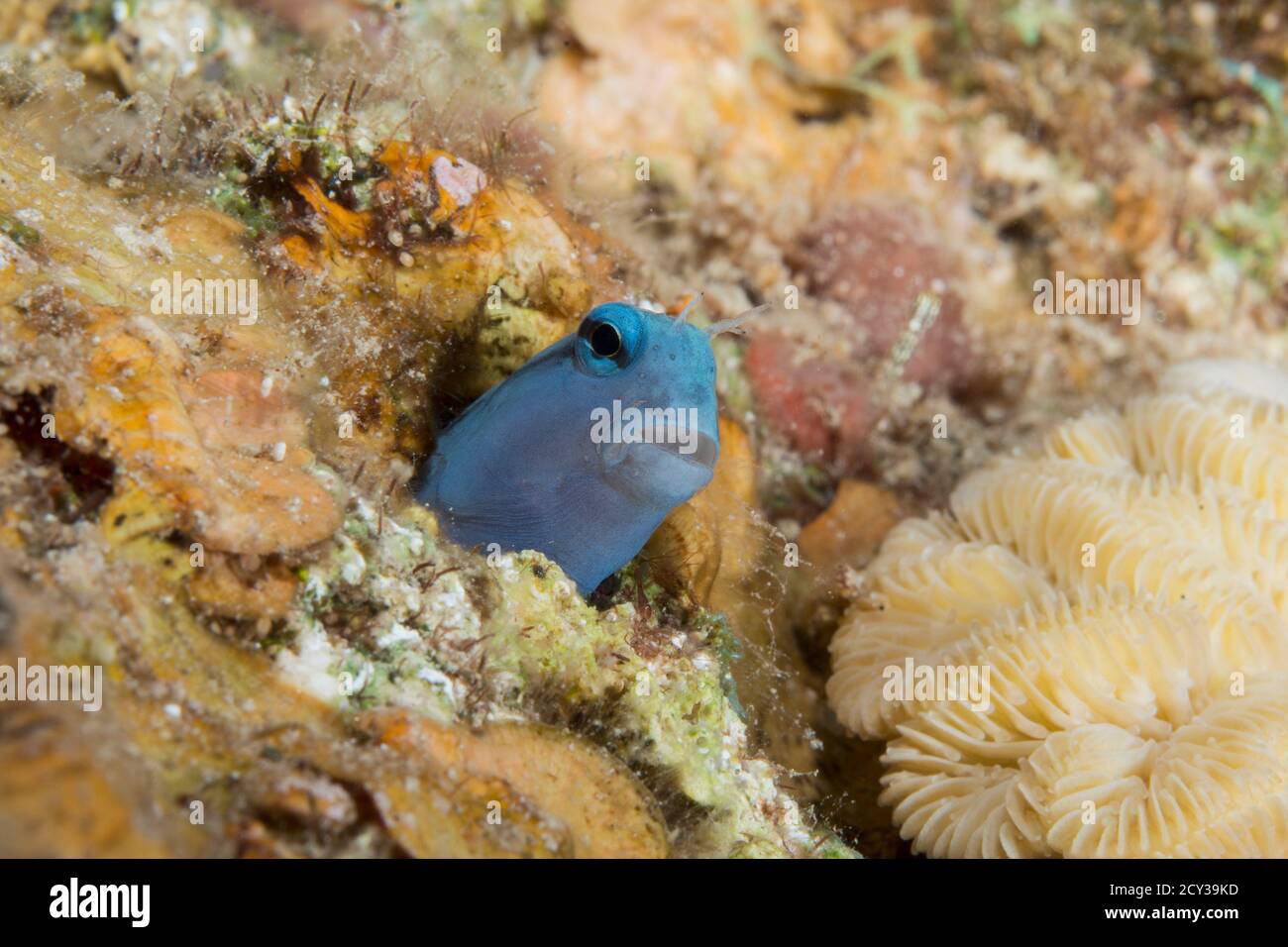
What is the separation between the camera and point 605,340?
2.63 m

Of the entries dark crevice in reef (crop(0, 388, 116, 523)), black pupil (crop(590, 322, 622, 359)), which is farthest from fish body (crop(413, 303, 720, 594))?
dark crevice in reef (crop(0, 388, 116, 523))

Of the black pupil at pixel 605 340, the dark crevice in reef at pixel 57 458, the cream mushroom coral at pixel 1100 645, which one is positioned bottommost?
the cream mushroom coral at pixel 1100 645

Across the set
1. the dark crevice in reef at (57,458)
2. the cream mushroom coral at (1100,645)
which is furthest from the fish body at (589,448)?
the cream mushroom coral at (1100,645)

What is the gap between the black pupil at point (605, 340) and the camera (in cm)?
261

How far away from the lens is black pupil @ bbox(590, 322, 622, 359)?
8.55 feet

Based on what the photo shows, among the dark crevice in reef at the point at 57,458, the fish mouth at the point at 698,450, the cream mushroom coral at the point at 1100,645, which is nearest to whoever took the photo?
the dark crevice in reef at the point at 57,458

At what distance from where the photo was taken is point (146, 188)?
119 inches

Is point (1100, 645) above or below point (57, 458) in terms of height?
below

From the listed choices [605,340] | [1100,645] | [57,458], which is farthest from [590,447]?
[1100,645]

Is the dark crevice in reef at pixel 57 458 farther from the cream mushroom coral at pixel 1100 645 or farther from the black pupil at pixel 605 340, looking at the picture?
the cream mushroom coral at pixel 1100 645

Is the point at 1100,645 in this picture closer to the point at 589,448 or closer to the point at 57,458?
the point at 589,448

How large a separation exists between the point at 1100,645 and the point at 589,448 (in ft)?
6.56

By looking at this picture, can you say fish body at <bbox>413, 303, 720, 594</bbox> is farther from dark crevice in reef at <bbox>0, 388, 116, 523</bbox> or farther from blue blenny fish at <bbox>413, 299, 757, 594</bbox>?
dark crevice in reef at <bbox>0, 388, 116, 523</bbox>

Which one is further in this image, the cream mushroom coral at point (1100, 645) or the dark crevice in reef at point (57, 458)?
the cream mushroom coral at point (1100, 645)
